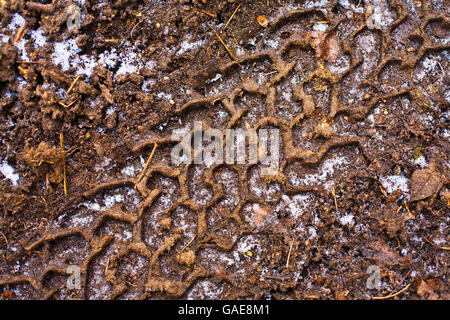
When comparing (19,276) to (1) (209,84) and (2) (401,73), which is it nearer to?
(1) (209,84)

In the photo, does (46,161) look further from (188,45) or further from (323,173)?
(323,173)

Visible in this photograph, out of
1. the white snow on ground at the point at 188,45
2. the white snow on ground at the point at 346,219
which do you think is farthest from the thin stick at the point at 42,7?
the white snow on ground at the point at 346,219

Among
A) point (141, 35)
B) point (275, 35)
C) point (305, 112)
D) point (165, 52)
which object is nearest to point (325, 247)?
point (305, 112)

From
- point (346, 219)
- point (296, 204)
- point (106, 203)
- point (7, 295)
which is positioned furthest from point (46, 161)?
point (346, 219)

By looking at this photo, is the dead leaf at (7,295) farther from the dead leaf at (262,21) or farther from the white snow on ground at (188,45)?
the dead leaf at (262,21)

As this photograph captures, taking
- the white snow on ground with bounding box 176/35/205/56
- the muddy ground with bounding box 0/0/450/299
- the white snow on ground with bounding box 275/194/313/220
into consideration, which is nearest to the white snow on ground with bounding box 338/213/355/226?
the muddy ground with bounding box 0/0/450/299

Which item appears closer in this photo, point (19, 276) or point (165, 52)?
point (19, 276)

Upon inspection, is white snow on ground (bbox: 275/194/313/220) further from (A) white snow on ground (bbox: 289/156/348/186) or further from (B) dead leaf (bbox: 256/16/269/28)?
(B) dead leaf (bbox: 256/16/269/28)

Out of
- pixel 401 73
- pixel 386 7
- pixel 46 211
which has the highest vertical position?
pixel 386 7
